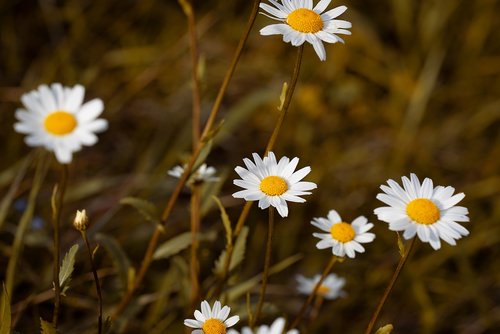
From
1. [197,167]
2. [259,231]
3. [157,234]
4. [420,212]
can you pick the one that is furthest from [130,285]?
[259,231]

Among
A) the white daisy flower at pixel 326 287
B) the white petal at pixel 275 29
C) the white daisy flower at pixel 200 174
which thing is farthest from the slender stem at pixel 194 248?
the white petal at pixel 275 29

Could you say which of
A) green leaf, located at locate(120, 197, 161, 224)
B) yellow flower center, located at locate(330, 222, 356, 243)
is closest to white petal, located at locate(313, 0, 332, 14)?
yellow flower center, located at locate(330, 222, 356, 243)

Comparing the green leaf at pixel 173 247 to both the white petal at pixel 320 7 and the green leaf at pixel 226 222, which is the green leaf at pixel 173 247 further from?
the white petal at pixel 320 7

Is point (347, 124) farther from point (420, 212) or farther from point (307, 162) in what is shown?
point (420, 212)

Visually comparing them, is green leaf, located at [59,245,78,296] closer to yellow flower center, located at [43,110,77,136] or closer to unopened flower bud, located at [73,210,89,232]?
unopened flower bud, located at [73,210,89,232]

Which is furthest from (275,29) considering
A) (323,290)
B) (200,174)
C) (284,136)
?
(284,136)
